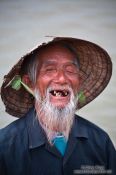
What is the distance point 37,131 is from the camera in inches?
73.4

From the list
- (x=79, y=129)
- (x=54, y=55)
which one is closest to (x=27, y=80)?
(x=54, y=55)

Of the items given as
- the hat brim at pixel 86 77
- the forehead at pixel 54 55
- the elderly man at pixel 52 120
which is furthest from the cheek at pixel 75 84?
the hat brim at pixel 86 77

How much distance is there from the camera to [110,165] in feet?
6.47

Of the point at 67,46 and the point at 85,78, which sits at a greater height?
the point at 67,46

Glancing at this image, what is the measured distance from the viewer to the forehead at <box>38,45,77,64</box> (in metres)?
1.96

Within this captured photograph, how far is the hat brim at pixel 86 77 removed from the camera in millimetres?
2055

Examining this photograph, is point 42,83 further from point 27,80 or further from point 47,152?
point 47,152

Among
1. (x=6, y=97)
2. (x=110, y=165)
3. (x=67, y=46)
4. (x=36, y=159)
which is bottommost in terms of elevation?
(x=110, y=165)

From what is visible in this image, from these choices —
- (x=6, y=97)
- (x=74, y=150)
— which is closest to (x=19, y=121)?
(x=6, y=97)

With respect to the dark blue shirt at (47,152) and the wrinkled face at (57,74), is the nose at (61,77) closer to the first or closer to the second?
the wrinkled face at (57,74)

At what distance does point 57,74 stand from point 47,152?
19.4 inches

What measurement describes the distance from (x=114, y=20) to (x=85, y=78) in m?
0.98

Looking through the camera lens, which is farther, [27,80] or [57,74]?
[27,80]

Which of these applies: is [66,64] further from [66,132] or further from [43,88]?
[66,132]
